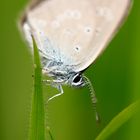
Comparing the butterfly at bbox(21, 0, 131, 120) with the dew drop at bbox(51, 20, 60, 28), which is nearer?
the butterfly at bbox(21, 0, 131, 120)

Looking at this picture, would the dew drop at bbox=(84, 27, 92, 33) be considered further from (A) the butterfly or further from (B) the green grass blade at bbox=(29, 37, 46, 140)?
(B) the green grass blade at bbox=(29, 37, 46, 140)

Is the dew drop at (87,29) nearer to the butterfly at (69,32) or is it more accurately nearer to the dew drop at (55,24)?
the butterfly at (69,32)

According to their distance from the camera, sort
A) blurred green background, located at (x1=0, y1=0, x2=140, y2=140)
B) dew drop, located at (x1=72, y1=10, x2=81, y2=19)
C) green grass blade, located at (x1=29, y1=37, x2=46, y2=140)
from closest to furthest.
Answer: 1. green grass blade, located at (x1=29, y1=37, x2=46, y2=140)
2. blurred green background, located at (x1=0, y1=0, x2=140, y2=140)
3. dew drop, located at (x1=72, y1=10, x2=81, y2=19)

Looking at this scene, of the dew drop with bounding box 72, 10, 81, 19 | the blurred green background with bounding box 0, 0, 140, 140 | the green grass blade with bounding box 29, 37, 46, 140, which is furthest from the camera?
the dew drop with bounding box 72, 10, 81, 19

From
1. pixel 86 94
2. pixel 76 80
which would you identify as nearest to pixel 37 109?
pixel 76 80

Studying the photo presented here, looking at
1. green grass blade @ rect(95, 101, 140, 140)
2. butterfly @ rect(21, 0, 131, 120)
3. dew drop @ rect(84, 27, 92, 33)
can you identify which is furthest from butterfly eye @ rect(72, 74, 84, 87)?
green grass blade @ rect(95, 101, 140, 140)

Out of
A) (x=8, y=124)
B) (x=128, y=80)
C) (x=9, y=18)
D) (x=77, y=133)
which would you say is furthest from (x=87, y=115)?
(x=9, y=18)

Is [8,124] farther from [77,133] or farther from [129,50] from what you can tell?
[129,50]

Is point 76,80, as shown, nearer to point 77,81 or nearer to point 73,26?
point 77,81

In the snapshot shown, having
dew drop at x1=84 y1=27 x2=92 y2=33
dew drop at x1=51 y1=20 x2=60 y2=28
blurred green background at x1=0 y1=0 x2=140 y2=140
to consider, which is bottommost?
blurred green background at x1=0 y1=0 x2=140 y2=140
